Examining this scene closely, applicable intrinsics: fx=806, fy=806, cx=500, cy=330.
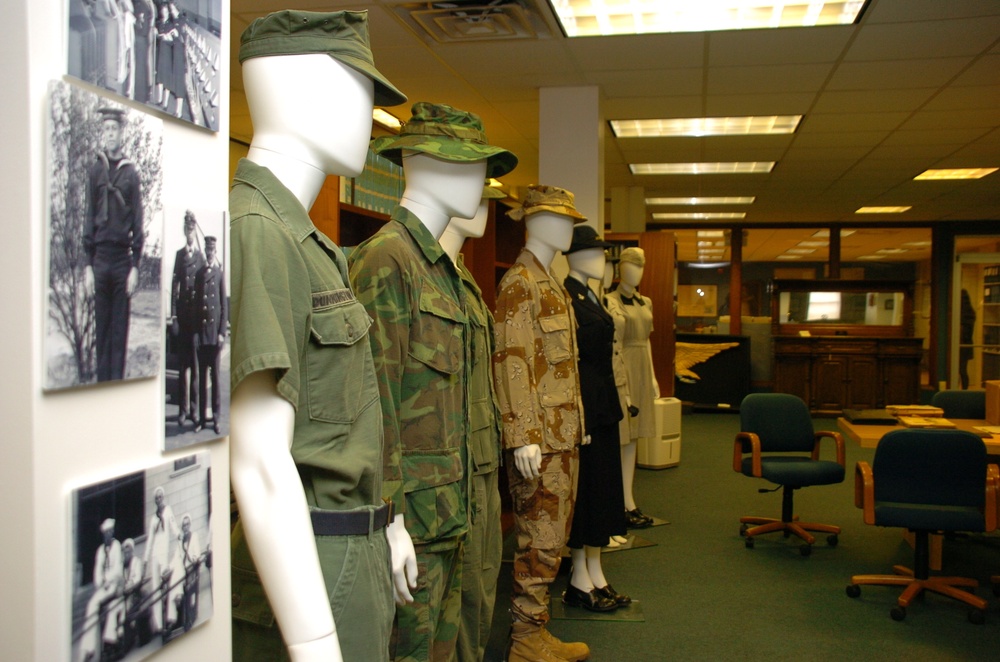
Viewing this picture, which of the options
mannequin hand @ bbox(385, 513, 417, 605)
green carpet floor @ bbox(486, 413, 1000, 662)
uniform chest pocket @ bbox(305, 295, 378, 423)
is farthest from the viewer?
green carpet floor @ bbox(486, 413, 1000, 662)

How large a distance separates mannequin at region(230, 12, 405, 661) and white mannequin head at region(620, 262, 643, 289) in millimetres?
4288

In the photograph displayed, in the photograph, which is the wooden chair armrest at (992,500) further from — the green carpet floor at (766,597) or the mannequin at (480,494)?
the mannequin at (480,494)

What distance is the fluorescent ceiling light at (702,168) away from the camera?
7.91 m

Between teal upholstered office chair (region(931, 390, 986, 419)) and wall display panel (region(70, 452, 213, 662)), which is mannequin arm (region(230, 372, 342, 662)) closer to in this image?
wall display panel (region(70, 452, 213, 662))

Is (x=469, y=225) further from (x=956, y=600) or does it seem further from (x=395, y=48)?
(x=956, y=600)

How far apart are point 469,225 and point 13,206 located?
166 centimetres

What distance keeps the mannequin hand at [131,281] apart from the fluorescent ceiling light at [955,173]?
858 cm

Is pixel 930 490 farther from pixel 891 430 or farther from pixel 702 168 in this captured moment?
pixel 702 168

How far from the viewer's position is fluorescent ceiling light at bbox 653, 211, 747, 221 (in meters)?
11.6

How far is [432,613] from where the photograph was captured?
172cm

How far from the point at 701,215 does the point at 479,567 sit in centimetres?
1072

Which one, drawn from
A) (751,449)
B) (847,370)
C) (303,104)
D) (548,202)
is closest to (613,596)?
(751,449)

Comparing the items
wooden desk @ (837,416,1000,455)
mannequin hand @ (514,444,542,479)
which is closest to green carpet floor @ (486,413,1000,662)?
wooden desk @ (837,416,1000,455)

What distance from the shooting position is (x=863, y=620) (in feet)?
11.8
